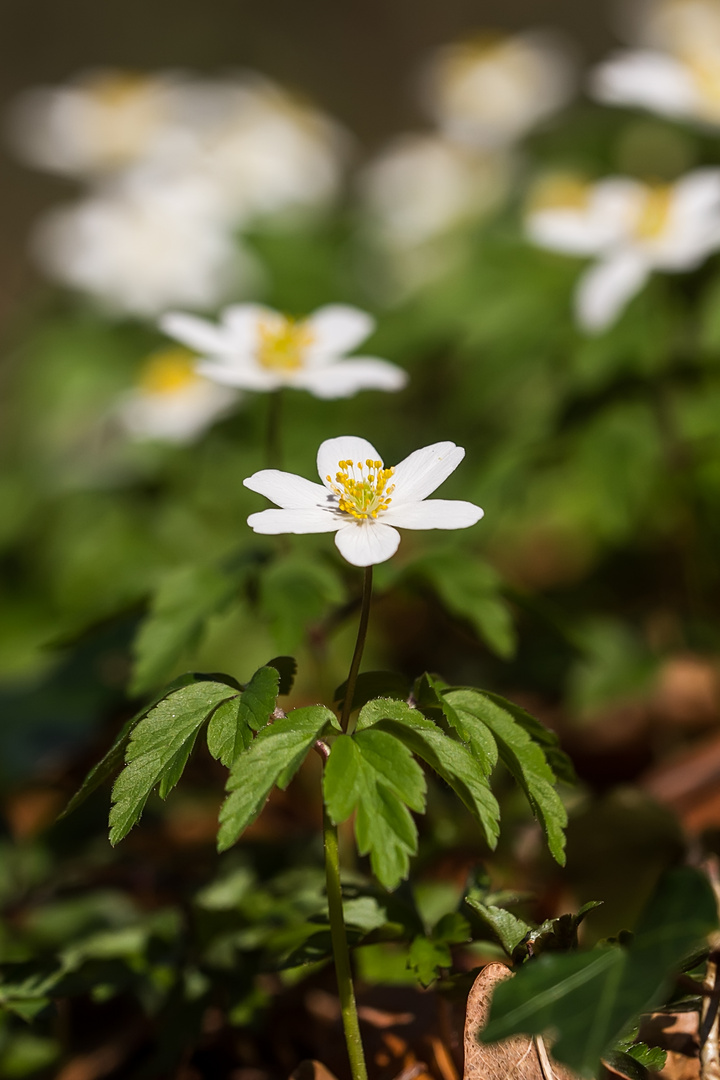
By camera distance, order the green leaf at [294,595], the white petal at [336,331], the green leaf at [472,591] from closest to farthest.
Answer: the green leaf at [294,595] → the green leaf at [472,591] → the white petal at [336,331]

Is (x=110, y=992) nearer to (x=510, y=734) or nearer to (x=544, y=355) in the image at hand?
(x=510, y=734)

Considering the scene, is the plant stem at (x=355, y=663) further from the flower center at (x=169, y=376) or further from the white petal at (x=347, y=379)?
the flower center at (x=169, y=376)

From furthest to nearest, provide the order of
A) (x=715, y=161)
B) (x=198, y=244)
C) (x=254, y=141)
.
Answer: (x=254, y=141)
(x=198, y=244)
(x=715, y=161)

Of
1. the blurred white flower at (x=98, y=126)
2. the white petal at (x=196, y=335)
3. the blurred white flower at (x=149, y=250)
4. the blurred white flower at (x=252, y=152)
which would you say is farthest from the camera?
the blurred white flower at (x=98, y=126)

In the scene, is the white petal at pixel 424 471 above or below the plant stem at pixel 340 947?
above

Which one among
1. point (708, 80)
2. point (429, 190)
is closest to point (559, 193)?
point (708, 80)

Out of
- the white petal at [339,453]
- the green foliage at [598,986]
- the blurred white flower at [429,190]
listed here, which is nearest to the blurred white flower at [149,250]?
the blurred white flower at [429,190]

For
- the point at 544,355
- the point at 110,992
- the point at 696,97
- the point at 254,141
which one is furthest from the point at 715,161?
the point at 110,992

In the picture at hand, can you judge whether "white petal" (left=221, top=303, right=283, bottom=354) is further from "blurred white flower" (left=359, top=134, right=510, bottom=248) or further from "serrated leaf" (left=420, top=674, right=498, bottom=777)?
"blurred white flower" (left=359, top=134, right=510, bottom=248)
